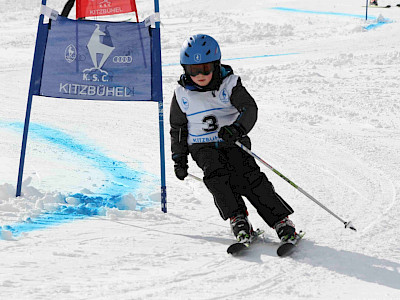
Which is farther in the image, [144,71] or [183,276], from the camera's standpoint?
[144,71]

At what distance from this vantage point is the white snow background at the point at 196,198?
340cm

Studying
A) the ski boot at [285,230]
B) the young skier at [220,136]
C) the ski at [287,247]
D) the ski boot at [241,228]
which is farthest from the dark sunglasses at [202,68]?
the ski at [287,247]

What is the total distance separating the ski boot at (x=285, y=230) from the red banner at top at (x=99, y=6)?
7.91ft

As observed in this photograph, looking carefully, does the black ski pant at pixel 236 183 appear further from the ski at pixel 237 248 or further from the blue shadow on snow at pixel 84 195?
the blue shadow on snow at pixel 84 195

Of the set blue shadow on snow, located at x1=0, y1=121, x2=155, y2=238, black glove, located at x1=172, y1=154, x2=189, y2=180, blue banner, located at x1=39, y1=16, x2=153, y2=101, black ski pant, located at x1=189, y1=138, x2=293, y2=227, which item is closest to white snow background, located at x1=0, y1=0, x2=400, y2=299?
blue shadow on snow, located at x1=0, y1=121, x2=155, y2=238

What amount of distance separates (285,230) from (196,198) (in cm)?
152

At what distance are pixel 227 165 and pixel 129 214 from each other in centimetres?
99

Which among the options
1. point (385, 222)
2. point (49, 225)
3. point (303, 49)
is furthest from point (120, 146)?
point (303, 49)

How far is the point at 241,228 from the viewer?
3967mm

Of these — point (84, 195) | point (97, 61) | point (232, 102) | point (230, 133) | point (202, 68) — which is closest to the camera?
point (230, 133)

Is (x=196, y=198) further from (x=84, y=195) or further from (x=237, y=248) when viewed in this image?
(x=237, y=248)

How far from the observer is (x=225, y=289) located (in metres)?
3.28

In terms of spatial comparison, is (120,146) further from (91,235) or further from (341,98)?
(341,98)

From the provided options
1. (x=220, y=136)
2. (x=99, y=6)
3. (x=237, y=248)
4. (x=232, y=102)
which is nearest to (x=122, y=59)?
(x=99, y=6)
